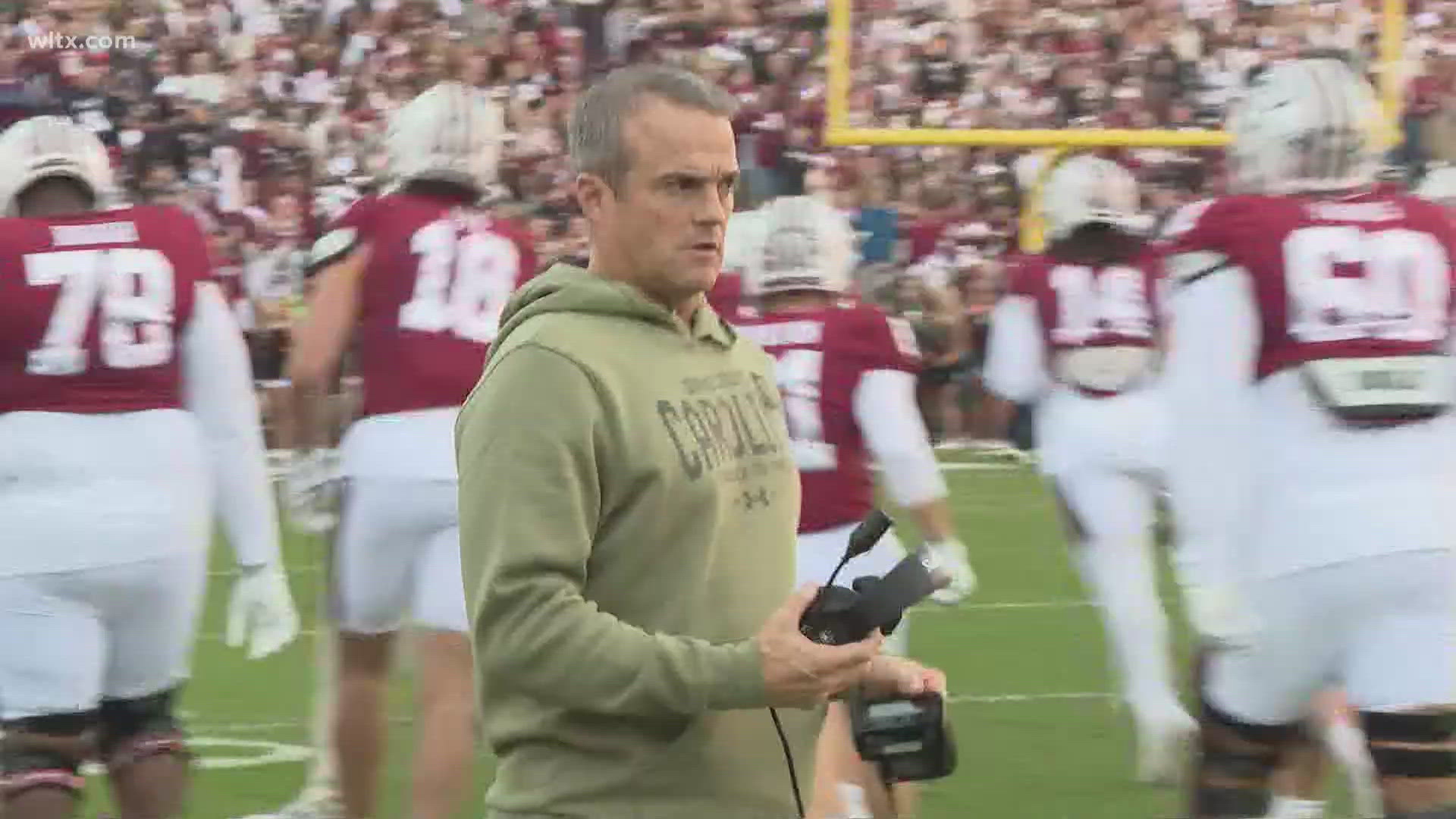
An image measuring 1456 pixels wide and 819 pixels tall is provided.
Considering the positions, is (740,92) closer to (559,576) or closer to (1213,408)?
(1213,408)

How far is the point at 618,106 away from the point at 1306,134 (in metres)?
2.27

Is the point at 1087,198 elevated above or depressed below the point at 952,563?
above

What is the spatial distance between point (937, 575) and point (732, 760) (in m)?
0.33

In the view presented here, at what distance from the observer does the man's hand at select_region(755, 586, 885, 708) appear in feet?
9.64

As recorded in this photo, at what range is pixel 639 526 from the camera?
9.97 feet

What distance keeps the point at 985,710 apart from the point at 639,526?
6080mm

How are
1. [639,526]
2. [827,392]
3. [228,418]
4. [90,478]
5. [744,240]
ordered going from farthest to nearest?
[744,240]
[827,392]
[228,418]
[90,478]
[639,526]

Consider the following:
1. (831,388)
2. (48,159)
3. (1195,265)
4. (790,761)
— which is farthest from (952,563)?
(790,761)

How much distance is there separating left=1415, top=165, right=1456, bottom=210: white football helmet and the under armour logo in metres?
5.33

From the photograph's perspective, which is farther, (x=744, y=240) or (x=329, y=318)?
Result: (x=744, y=240)

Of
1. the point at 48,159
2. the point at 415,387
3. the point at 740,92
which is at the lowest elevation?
the point at 740,92

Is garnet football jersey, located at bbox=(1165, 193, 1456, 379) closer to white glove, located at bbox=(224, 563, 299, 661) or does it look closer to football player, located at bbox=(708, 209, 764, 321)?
football player, located at bbox=(708, 209, 764, 321)

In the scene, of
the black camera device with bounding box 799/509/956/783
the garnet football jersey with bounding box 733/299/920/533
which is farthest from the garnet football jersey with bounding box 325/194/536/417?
the black camera device with bounding box 799/509/956/783

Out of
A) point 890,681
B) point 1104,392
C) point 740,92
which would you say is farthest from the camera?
point 740,92
